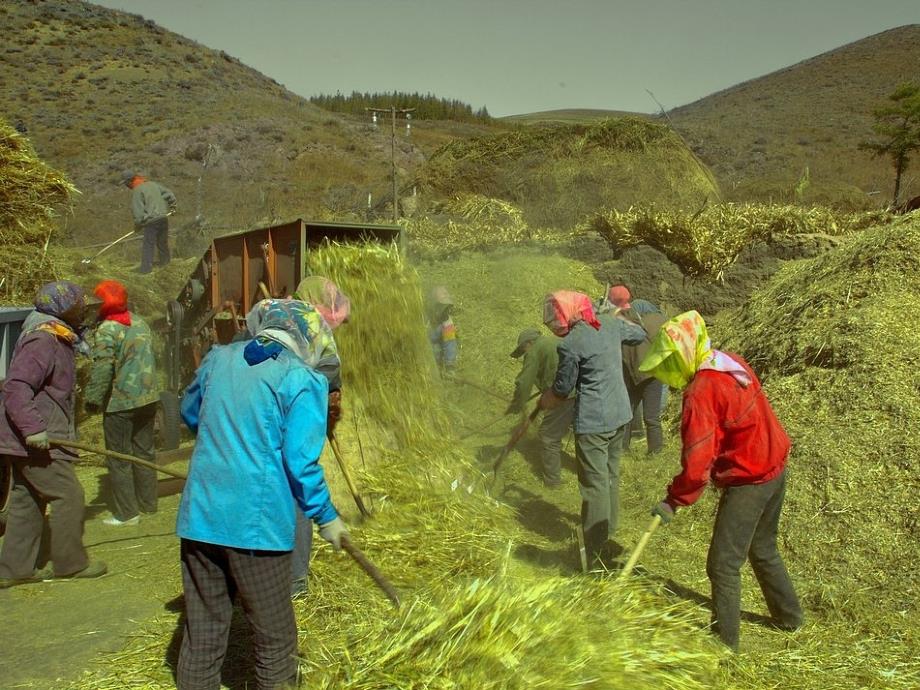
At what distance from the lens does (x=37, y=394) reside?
176 inches

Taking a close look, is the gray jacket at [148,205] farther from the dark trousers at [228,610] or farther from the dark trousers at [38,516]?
the dark trousers at [228,610]

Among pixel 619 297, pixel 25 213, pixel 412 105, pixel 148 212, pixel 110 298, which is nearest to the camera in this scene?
pixel 110 298

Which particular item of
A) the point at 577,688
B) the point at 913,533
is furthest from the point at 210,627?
the point at 913,533

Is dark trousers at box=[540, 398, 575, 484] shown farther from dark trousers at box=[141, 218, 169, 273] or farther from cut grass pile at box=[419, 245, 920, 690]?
dark trousers at box=[141, 218, 169, 273]

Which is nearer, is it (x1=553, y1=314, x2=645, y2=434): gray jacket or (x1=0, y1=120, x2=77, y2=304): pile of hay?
(x1=553, y1=314, x2=645, y2=434): gray jacket

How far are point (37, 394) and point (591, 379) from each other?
351cm

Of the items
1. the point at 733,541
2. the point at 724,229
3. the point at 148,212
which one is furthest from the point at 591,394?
the point at 148,212

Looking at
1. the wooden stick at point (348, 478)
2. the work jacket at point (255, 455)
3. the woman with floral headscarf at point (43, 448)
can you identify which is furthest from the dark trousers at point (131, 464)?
the work jacket at point (255, 455)

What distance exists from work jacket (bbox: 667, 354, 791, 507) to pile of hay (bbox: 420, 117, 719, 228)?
9.43 metres

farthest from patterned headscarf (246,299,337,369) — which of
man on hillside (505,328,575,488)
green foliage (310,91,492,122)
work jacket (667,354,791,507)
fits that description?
green foliage (310,91,492,122)

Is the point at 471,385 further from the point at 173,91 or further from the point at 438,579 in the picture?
the point at 173,91

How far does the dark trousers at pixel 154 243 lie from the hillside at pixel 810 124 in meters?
12.6

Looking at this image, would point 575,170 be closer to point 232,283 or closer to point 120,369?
point 232,283

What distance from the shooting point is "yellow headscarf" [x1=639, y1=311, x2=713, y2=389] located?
141 inches
